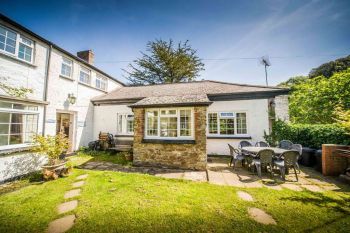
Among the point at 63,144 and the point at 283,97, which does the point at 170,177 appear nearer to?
the point at 63,144

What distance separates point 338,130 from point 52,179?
1273cm

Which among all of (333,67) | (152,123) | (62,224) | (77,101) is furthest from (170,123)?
(333,67)

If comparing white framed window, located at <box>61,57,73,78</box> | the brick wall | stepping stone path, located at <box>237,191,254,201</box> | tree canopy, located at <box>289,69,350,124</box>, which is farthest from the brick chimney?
tree canopy, located at <box>289,69,350,124</box>

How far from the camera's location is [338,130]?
701 cm

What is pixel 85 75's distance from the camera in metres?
12.0

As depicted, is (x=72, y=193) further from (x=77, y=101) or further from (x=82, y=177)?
(x=77, y=101)

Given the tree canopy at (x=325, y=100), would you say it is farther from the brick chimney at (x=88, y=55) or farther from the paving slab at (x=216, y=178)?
the brick chimney at (x=88, y=55)

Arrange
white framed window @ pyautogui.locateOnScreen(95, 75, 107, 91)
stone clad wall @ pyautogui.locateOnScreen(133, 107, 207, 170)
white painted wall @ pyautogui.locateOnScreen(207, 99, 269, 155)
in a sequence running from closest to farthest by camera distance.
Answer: stone clad wall @ pyautogui.locateOnScreen(133, 107, 207, 170)
white painted wall @ pyautogui.locateOnScreen(207, 99, 269, 155)
white framed window @ pyautogui.locateOnScreen(95, 75, 107, 91)

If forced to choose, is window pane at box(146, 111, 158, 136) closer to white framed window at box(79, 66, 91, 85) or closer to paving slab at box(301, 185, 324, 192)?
paving slab at box(301, 185, 324, 192)

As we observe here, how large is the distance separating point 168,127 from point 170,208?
4.87 metres

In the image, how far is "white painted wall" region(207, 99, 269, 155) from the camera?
9.88 meters

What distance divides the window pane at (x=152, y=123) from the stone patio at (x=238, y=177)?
6.31ft

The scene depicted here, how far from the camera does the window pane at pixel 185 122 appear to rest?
8.02 meters

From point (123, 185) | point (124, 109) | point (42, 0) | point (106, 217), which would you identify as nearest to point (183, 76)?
point (124, 109)
